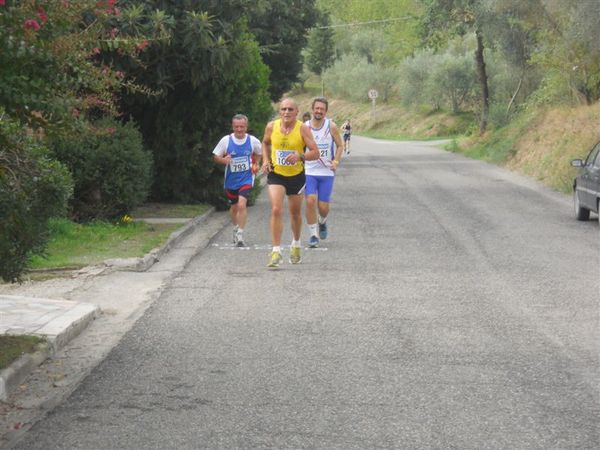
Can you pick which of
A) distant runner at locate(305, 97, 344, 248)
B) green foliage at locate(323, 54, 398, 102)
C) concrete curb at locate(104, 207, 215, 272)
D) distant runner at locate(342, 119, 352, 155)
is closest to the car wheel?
distant runner at locate(305, 97, 344, 248)

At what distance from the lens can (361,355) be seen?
27.7 feet

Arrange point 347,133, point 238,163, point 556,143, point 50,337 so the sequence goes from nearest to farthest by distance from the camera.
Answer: point 50,337 < point 238,163 < point 556,143 < point 347,133

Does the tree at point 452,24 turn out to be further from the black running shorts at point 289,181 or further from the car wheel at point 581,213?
the black running shorts at point 289,181

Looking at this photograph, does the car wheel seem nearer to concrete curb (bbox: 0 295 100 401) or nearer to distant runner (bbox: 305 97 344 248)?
distant runner (bbox: 305 97 344 248)

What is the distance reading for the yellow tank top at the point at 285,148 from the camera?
13.5 metres

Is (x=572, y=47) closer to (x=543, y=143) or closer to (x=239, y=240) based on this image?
(x=543, y=143)

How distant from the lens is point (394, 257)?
14414 millimetres

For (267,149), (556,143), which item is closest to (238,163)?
(267,149)

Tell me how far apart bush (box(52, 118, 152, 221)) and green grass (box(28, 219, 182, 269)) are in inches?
16.8

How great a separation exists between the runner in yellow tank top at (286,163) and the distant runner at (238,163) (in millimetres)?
1834

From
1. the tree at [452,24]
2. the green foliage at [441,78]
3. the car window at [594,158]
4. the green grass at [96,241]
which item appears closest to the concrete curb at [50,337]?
the green grass at [96,241]

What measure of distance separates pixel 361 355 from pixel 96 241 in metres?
7.91

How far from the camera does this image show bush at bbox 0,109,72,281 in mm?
7615

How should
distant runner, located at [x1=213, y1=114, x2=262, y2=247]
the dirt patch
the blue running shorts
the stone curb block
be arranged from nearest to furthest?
the stone curb block → the blue running shorts → distant runner, located at [x1=213, y1=114, x2=262, y2=247] → the dirt patch
